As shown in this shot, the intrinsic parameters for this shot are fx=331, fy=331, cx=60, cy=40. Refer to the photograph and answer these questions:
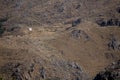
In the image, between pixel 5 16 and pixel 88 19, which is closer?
pixel 88 19

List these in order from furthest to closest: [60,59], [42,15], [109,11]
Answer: [42,15], [109,11], [60,59]

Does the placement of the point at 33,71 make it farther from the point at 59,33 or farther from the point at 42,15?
the point at 42,15

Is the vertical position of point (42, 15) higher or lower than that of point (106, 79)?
lower

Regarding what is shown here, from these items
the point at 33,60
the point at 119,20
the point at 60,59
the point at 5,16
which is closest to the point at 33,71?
the point at 33,60

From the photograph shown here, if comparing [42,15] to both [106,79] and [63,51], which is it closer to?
[63,51]

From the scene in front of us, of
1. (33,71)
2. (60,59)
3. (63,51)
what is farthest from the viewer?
(63,51)

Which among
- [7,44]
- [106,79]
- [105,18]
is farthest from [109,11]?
[106,79]
